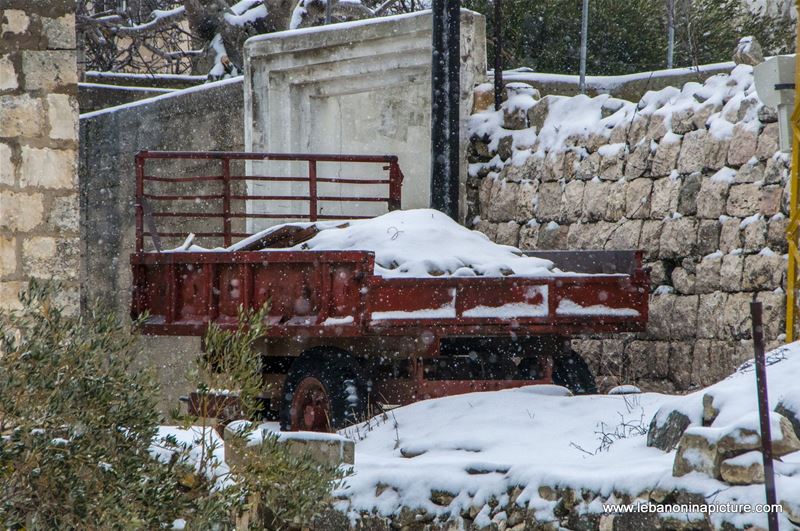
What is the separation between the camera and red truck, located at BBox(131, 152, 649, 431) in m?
9.28

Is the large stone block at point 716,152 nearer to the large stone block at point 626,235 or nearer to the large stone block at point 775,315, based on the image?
the large stone block at point 626,235

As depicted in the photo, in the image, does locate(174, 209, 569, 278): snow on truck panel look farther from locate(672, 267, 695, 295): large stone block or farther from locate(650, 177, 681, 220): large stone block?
locate(650, 177, 681, 220): large stone block

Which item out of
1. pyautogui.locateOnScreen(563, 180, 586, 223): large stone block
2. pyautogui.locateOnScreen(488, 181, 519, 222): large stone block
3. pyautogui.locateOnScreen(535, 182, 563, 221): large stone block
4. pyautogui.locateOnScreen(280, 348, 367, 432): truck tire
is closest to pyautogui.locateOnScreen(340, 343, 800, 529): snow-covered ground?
pyautogui.locateOnScreen(280, 348, 367, 432): truck tire

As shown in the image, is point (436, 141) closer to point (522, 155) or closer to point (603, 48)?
point (522, 155)

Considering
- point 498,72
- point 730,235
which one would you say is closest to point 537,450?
point 730,235

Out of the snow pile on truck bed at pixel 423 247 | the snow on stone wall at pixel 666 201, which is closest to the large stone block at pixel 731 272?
the snow on stone wall at pixel 666 201

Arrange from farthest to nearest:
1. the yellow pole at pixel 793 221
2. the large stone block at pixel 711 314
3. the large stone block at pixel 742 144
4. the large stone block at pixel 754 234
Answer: the large stone block at pixel 711 314
the large stone block at pixel 742 144
the large stone block at pixel 754 234
the yellow pole at pixel 793 221

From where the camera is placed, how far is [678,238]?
11.0 metres

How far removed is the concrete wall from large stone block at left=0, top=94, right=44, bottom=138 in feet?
22.6

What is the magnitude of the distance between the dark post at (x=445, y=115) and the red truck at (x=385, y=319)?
2.36m

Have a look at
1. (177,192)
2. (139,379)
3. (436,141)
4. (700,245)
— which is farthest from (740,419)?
(177,192)

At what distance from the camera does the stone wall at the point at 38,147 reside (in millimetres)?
8422

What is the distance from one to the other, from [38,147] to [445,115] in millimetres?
5137

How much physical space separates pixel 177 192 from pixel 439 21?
14.9ft
